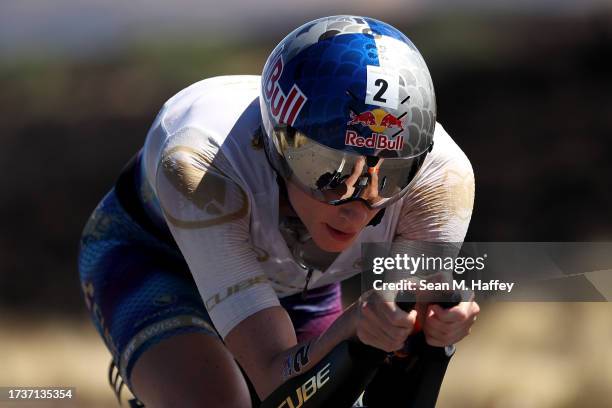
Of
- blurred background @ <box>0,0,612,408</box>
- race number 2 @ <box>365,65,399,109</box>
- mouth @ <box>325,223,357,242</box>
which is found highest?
race number 2 @ <box>365,65,399,109</box>

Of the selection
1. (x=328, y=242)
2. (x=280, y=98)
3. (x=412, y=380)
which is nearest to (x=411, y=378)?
(x=412, y=380)

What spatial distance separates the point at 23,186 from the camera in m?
13.4

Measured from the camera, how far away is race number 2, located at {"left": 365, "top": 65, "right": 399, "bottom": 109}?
3691 millimetres

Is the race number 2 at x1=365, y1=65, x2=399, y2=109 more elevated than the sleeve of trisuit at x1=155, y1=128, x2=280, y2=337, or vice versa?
the race number 2 at x1=365, y1=65, x2=399, y2=109

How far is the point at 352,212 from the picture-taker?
151 inches

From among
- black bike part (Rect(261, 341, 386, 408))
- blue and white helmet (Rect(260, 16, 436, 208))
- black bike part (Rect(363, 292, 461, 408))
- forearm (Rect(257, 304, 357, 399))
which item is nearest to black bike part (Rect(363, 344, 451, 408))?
black bike part (Rect(363, 292, 461, 408))

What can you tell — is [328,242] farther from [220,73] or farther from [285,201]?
[220,73]

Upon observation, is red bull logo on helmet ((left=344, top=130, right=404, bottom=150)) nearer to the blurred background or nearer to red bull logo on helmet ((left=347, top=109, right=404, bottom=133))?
red bull logo on helmet ((left=347, top=109, right=404, bottom=133))

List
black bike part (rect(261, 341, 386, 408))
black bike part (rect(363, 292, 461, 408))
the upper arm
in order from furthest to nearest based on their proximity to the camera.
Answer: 1. the upper arm
2. black bike part (rect(363, 292, 461, 408))
3. black bike part (rect(261, 341, 386, 408))

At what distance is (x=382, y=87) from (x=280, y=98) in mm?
367

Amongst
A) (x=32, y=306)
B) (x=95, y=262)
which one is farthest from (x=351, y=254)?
(x=32, y=306)

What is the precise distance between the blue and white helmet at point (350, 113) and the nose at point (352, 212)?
27 millimetres

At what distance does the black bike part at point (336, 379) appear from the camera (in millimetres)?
3416

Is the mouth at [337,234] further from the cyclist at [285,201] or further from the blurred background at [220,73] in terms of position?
the blurred background at [220,73]
